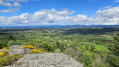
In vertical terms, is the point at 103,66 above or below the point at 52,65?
below

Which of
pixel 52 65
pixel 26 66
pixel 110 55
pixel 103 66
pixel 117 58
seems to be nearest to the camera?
pixel 26 66

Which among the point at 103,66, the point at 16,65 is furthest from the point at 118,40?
the point at 16,65

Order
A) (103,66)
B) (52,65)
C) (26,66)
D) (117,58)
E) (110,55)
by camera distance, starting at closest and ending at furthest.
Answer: (26,66) → (52,65) → (117,58) → (110,55) → (103,66)

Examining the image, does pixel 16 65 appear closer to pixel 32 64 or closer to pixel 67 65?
pixel 32 64

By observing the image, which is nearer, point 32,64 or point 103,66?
point 32,64

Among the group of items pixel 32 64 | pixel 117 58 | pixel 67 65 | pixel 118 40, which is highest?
pixel 118 40

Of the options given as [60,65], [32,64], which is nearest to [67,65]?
[60,65]

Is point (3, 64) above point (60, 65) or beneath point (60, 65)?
above

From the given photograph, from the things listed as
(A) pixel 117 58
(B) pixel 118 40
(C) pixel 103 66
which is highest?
(B) pixel 118 40

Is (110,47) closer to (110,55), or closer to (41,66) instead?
(110,55)
